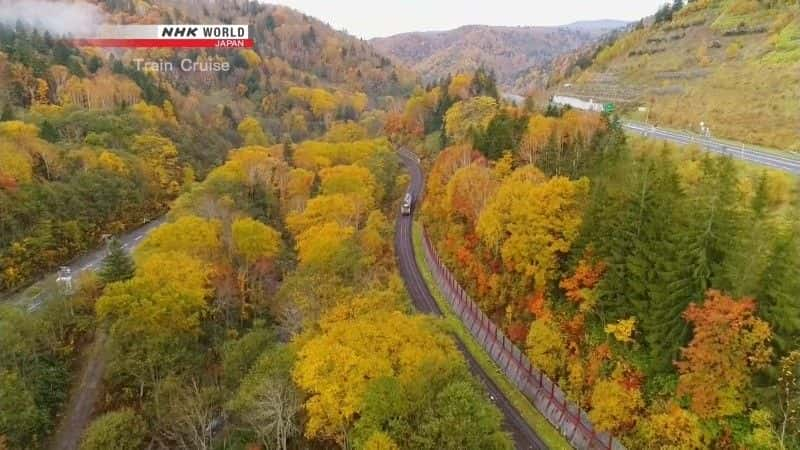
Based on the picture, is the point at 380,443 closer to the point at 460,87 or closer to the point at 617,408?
the point at 617,408

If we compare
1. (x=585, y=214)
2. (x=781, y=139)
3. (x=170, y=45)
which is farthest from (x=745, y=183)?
(x=170, y=45)

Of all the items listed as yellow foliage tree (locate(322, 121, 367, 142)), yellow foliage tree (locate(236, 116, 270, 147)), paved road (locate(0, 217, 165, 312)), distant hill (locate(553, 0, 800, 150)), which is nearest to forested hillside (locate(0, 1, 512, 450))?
paved road (locate(0, 217, 165, 312))

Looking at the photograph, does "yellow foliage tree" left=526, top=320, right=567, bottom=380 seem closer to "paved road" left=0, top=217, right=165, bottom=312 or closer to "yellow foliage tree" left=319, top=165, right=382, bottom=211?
"yellow foliage tree" left=319, top=165, right=382, bottom=211

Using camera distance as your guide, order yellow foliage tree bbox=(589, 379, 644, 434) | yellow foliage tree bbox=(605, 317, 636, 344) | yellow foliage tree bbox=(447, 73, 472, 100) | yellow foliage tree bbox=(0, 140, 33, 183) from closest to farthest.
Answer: yellow foliage tree bbox=(589, 379, 644, 434) → yellow foliage tree bbox=(605, 317, 636, 344) → yellow foliage tree bbox=(0, 140, 33, 183) → yellow foliage tree bbox=(447, 73, 472, 100)

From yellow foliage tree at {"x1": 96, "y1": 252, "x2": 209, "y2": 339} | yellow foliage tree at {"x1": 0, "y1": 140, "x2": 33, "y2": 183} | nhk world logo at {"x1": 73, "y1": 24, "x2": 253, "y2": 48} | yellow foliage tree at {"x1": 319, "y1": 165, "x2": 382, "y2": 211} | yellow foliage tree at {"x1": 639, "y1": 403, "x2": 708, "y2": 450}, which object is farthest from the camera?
nhk world logo at {"x1": 73, "y1": 24, "x2": 253, "y2": 48}

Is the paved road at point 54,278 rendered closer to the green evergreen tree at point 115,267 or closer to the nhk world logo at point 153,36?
the green evergreen tree at point 115,267

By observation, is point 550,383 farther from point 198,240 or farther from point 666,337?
point 198,240

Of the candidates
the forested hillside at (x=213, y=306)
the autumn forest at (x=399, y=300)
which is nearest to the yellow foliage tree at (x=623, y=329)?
the autumn forest at (x=399, y=300)

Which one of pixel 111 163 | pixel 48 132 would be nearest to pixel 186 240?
pixel 111 163
